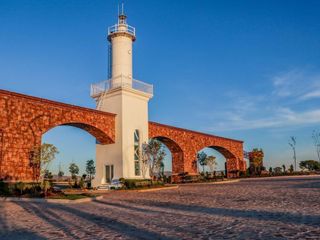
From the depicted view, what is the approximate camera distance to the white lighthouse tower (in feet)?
90.8

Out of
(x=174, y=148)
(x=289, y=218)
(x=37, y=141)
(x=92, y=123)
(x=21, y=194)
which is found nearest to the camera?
(x=289, y=218)

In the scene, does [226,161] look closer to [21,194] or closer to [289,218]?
[21,194]

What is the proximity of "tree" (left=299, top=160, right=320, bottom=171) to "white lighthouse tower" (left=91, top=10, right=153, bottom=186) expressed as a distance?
44682 mm

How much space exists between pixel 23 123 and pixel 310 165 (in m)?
56.2

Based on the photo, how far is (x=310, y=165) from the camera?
2473 inches

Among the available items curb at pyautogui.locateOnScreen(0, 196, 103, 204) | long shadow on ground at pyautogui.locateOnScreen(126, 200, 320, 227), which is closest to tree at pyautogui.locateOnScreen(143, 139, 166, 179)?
curb at pyautogui.locateOnScreen(0, 196, 103, 204)

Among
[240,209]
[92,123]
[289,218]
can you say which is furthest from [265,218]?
[92,123]

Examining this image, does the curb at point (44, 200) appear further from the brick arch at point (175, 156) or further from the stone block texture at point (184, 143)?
the brick arch at point (175, 156)

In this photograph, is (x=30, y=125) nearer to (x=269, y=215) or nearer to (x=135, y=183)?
(x=135, y=183)

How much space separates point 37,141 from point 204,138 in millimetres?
22912

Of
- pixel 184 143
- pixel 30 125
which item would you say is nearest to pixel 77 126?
pixel 30 125

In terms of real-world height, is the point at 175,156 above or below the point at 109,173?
above

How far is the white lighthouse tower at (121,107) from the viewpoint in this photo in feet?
90.8

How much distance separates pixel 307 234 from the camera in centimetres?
604
